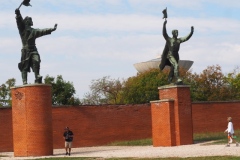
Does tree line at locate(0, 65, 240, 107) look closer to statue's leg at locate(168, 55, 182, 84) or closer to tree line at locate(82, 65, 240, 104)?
tree line at locate(82, 65, 240, 104)

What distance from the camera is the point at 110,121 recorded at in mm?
39156

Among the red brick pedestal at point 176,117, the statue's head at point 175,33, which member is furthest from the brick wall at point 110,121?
the statue's head at point 175,33

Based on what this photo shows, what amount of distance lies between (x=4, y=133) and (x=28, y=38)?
395 inches

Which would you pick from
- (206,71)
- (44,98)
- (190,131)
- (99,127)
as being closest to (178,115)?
(190,131)

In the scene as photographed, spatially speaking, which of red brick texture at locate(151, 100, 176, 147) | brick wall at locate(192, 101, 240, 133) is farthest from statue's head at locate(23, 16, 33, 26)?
brick wall at locate(192, 101, 240, 133)

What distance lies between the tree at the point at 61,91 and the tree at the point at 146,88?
10.4 metres

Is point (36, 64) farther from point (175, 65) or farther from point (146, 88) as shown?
point (146, 88)

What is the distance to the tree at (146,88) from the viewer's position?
5819cm

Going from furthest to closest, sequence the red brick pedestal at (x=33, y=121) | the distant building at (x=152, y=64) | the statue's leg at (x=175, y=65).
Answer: the distant building at (x=152, y=64), the statue's leg at (x=175, y=65), the red brick pedestal at (x=33, y=121)

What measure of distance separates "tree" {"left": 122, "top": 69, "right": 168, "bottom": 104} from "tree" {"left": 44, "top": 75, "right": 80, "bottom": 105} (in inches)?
411

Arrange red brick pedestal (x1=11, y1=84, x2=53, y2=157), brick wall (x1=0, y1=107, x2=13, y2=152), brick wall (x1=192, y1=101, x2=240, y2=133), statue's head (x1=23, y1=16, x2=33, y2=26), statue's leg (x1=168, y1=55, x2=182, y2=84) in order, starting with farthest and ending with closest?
brick wall (x1=192, y1=101, x2=240, y2=133), brick wall (x1=0, y1=107, x2=13, y2=152), statue's leg (x1=168, y1=55, x2=182, y2=84), statue's head (x1=23, y1=16, x2=33, y2=26), red brick pedestal (x1=11, y1=84, x2=53, y2=157)

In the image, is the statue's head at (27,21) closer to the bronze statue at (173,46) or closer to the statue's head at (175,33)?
the bronze statue at (173,46)

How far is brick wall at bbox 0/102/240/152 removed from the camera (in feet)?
123

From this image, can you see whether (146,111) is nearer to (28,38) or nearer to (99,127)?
(99,127)
